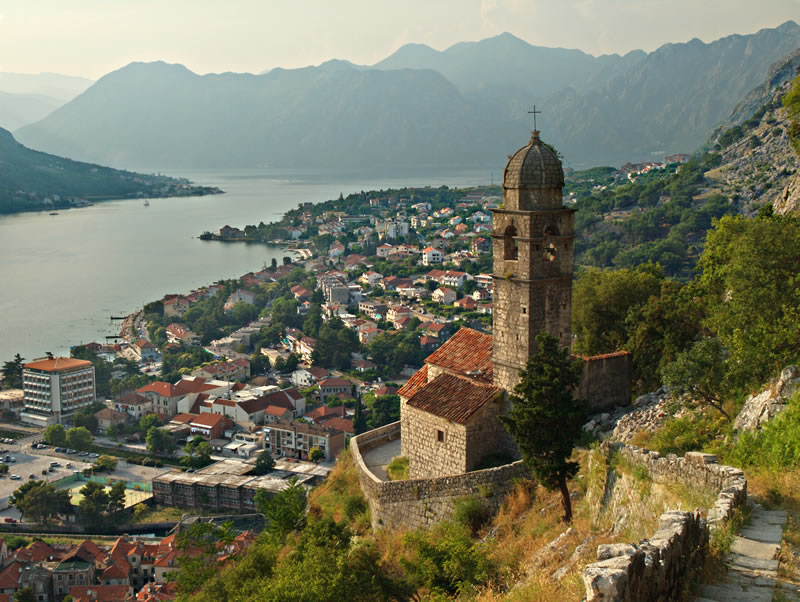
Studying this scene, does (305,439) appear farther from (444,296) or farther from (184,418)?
(444,296)

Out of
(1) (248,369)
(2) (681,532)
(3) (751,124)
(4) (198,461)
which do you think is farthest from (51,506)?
(3) (751,124)

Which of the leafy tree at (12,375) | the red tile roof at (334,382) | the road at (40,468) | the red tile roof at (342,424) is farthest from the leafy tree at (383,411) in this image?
the leafy tree at (12,375)

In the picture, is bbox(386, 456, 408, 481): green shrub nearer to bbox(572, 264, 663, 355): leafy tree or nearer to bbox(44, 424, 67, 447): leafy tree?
bbox(572, 264, 663, 355): leafy tree

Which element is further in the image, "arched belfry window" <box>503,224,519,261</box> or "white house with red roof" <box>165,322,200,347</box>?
"white house with red roof" <box>165,322,200,347</box>

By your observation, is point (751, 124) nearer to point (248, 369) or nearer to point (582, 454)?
point (248, 369)

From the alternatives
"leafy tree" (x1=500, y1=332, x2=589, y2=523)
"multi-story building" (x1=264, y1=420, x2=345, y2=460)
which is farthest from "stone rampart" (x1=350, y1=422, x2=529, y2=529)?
"multi-story building" (x1=264, y1=420, x2=345, y2=460)

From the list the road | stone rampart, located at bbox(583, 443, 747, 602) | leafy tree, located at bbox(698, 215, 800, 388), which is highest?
leafy tree, located at bbox(698, 215, 800, 388)
